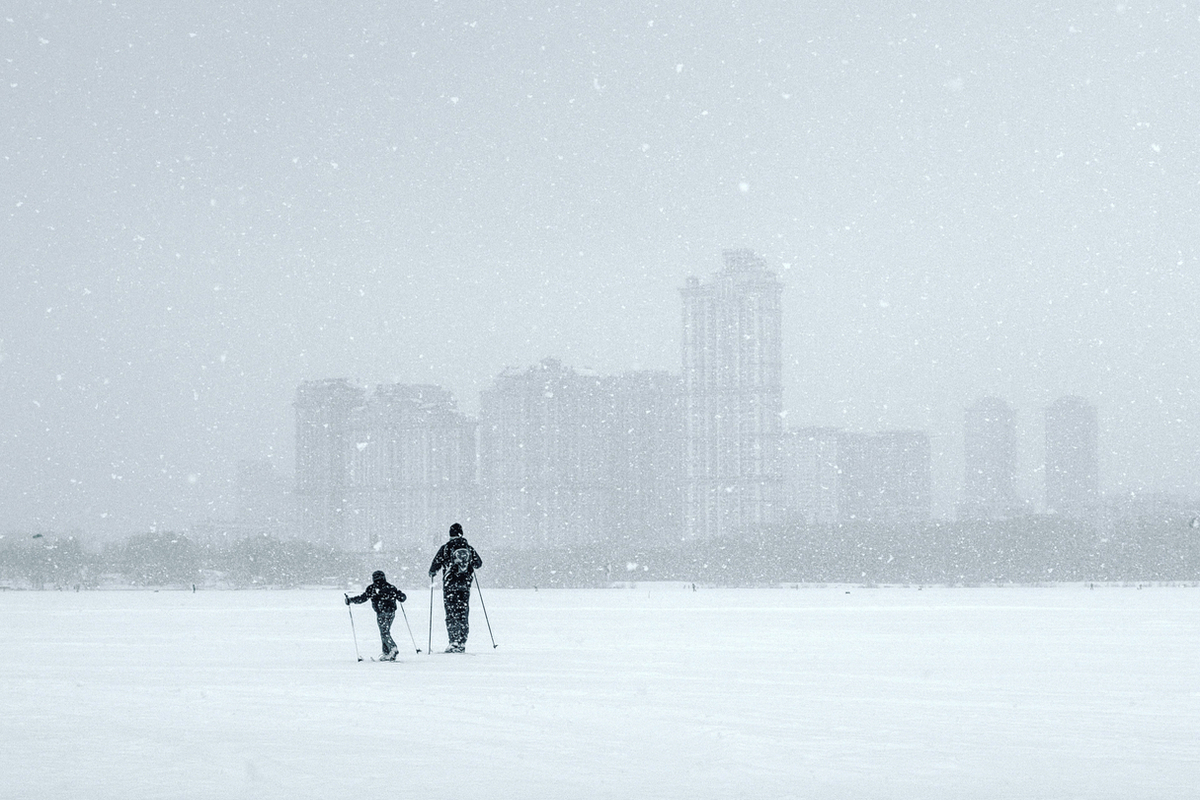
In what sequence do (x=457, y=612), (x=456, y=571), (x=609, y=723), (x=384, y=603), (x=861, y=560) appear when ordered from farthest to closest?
(x=861, y=560)
(x=457, y=612)
(x=456, y=571)
(x=384, y=603)
(x=609, y=723)

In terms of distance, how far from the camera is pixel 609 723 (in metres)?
13.4

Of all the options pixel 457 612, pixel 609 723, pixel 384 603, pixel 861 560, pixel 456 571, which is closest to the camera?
pixel 609 723

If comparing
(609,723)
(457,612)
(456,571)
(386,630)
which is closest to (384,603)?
(386,630)

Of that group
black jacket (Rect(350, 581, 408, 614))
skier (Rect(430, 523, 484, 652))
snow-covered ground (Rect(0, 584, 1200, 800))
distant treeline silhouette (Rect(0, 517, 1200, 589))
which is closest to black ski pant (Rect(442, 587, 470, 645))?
skier (Rect(430, 523, 484, 652))

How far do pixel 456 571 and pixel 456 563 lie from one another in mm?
107

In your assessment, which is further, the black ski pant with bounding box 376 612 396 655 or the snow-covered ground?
the black ski pant with bounding box 376 612 396 655

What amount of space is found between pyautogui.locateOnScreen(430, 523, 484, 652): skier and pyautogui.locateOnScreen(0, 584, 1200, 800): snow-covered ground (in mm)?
609

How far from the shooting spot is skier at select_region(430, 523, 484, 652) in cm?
2170

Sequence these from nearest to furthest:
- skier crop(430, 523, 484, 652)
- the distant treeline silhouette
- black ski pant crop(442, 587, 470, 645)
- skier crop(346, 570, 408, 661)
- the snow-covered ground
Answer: the snow-covered ground, skier crop(346, 570, 408, 661), skier crop(430, 523, 484, 652), black ski pant crop(442, 587, 470, 645), the distant treeline silhouette

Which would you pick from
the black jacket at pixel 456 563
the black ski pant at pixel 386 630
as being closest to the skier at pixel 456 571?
the black jacket at pixel 456 563

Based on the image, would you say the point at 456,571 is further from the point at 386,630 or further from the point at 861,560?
the point at 861,560

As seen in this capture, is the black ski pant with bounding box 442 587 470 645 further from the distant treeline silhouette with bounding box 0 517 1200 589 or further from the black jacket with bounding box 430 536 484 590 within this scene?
the distant treeline silhouette with bounding box 0 517 1200 589

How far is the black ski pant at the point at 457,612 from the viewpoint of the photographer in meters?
22.3

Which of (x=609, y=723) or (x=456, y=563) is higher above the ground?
(x=456, y=563)
